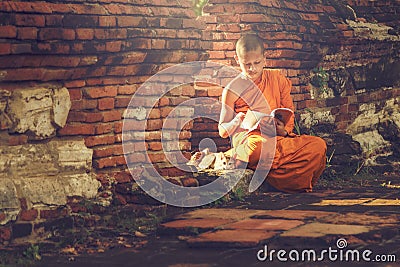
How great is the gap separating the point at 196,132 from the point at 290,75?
51.1 inches

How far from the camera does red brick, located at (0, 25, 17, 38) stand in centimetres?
582

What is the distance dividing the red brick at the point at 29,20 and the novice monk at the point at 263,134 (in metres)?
2.13

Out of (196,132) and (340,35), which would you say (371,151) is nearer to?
(340,35)

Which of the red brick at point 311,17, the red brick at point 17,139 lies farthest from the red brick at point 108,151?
the red brick at point 311,17

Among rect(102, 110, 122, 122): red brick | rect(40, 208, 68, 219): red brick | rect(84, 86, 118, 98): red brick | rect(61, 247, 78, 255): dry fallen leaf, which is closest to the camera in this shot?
rect(61, 247, 78, 255): dry fallen leaf

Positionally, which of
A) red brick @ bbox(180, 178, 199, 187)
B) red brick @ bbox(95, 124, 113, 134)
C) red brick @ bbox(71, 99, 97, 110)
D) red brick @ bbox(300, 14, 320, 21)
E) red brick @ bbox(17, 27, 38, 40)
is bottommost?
red brick @ bbox(180, 178, 199, 187)

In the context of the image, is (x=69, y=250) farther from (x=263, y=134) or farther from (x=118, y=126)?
(x=263, y=134)

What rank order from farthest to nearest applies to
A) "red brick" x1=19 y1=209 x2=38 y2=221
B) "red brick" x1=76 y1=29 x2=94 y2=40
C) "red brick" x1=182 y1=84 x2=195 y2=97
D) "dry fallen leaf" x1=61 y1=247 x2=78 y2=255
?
"red brick" x1=182 y1=84 x2=195 y2=97 < "red brick" x1=76 y1=29 x2=94 y2=40 < "red brick" x1=19 y1=209 x2=38 y2=221 < "dry fallen leaf" x1=61 y1=247 x2=78 y2=255

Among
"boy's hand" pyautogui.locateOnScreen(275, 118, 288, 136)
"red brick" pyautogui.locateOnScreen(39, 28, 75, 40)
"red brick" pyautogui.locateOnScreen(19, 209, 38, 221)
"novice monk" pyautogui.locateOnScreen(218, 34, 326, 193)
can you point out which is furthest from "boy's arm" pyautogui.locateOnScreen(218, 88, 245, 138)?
"red brick" pyautogui.locateOnScreen(19, 209, 38, 221)

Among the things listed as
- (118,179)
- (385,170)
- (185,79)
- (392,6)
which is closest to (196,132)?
(185,79)

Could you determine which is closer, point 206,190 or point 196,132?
point 206,190

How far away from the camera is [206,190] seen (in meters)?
7.06

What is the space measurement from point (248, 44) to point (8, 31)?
2410 mm

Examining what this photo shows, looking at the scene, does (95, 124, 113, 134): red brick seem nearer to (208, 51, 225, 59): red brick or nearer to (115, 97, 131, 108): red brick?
(115, 97, 131, 108): red brick
